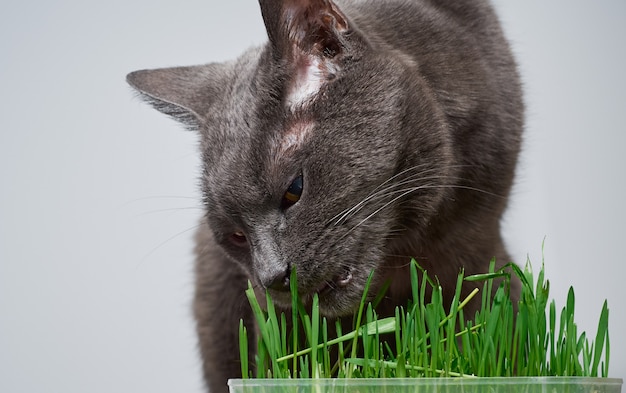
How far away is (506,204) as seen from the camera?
1.49m

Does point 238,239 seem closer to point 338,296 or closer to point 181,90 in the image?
point 338,296

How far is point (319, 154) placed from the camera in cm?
109

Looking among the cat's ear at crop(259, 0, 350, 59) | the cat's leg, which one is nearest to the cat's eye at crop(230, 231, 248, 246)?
the cat's ear at crop(259, 0, 350, 59)

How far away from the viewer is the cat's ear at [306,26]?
42.4 inches

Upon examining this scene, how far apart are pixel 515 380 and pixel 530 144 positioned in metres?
0.82

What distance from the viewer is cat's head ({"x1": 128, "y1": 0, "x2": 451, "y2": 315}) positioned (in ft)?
3.54

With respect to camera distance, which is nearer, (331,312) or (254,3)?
(331,312)

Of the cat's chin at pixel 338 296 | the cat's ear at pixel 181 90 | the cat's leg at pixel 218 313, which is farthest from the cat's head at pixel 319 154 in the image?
the cat's leg at pixel 218 313

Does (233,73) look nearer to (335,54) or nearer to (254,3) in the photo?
(335,54)

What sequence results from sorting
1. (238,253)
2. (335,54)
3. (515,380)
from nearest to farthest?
(515,380) → (335,54) → (238,253)

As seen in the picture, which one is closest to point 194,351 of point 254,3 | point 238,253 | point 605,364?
point 238,253

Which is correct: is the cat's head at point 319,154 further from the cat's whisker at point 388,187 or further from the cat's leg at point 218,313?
the cat's leg at point 218,313

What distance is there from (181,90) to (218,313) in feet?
1.81

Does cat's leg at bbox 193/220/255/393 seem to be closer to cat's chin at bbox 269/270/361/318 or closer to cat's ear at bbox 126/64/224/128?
cat's ear at bbox 126/64/224/128
